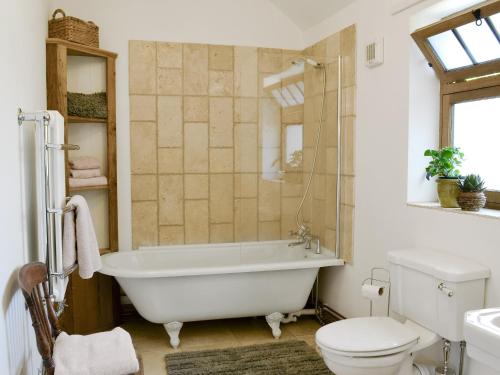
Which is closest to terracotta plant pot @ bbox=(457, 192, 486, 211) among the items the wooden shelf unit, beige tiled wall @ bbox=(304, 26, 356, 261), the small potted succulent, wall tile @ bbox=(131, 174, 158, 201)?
the small potted succulent

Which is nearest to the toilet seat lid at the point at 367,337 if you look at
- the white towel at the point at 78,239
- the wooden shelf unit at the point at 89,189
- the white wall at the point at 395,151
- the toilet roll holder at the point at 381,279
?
the white wall at the point at 395,151

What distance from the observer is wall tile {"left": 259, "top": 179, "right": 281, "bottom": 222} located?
3.72 m

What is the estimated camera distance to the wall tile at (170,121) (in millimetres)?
3900

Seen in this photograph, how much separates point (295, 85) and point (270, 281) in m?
1.49

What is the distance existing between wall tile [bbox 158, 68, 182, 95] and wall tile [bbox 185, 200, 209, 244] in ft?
3.02

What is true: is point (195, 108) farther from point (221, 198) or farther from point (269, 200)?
point (269, 200)

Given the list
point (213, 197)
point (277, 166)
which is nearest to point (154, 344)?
point (213, 197)

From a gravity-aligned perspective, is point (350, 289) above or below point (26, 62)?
below

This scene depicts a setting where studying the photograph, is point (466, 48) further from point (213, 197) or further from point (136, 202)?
point (136, 202)

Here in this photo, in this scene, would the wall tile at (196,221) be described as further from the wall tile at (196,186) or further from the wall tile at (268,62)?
the wall tile at (268,62)

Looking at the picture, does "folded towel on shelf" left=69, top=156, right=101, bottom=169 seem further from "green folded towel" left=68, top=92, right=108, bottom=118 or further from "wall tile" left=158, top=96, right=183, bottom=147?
"wall tile" left=158, top=96, right=183, bottom=147

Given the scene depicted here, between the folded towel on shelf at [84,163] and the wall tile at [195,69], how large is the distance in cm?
94

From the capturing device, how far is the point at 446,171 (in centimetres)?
269

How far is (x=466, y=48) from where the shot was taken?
271cm
